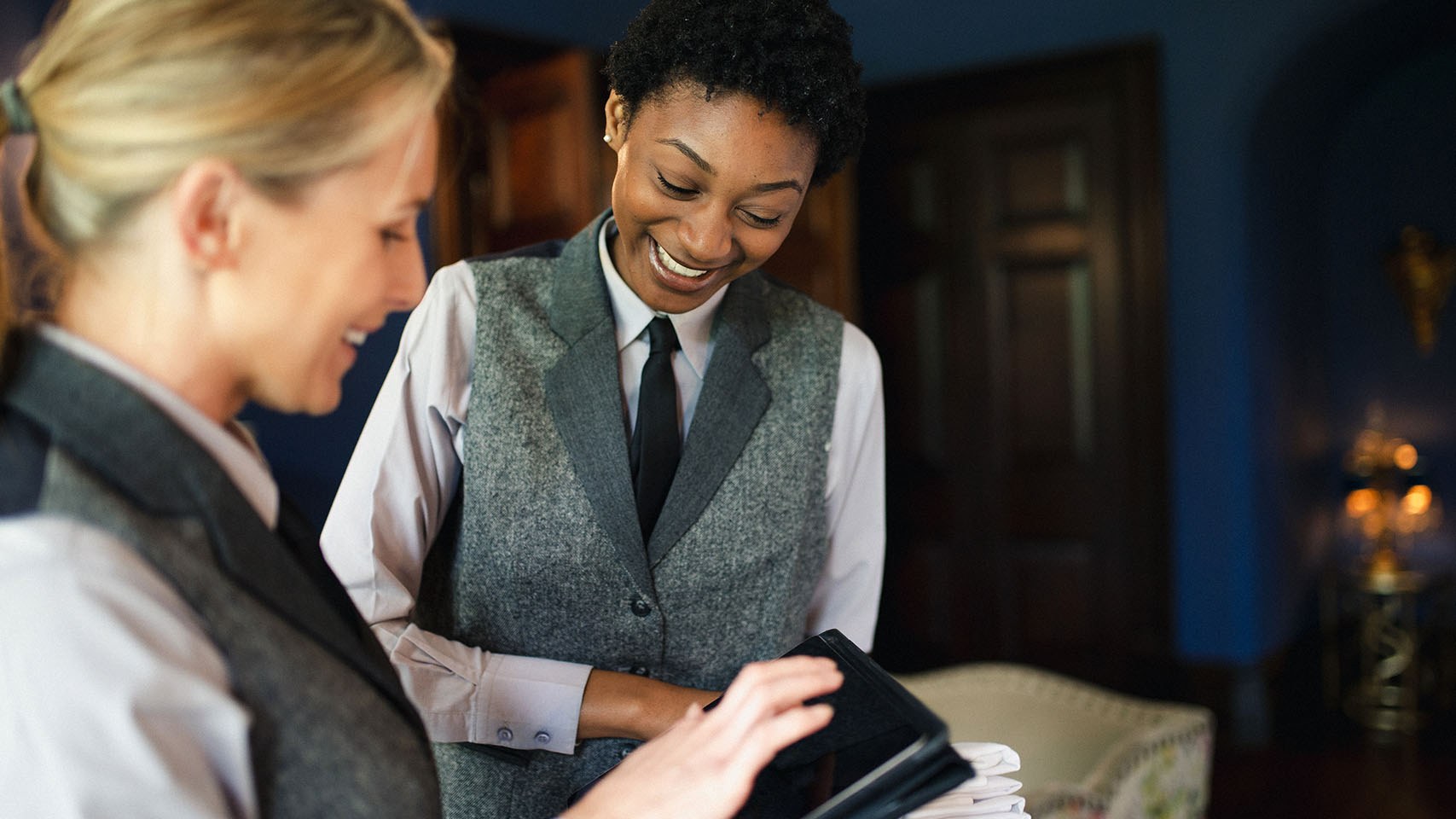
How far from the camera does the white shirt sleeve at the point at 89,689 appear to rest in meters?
0.59

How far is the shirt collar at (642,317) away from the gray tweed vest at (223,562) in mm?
631

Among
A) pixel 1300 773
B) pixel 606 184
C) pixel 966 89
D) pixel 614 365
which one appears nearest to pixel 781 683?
pixel 614 365

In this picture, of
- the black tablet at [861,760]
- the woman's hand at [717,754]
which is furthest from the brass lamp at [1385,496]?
the woman's hand at [717,754]

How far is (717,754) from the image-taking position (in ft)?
2.53

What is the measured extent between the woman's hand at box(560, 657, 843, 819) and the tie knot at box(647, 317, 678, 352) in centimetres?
57

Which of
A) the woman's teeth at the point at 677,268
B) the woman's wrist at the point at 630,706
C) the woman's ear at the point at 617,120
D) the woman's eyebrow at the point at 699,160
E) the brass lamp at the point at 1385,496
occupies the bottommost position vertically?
the brass lamp at the point at 1385,496

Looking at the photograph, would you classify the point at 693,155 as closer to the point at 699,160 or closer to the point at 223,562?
the point at 699,160

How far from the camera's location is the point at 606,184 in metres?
3.60

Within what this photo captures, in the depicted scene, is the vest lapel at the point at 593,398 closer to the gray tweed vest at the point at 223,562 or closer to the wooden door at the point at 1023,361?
the gray tweed vest at the point at 223,562

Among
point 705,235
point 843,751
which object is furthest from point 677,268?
point 843,751

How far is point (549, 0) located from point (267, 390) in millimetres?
3881

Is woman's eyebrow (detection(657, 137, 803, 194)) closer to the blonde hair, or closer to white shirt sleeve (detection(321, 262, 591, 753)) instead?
white shirt sleeve (detection(321, 262, 591, 753))

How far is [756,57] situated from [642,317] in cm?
32

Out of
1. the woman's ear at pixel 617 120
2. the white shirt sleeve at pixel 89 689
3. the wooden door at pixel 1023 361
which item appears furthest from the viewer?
the wooden door at pixel 1023 361
